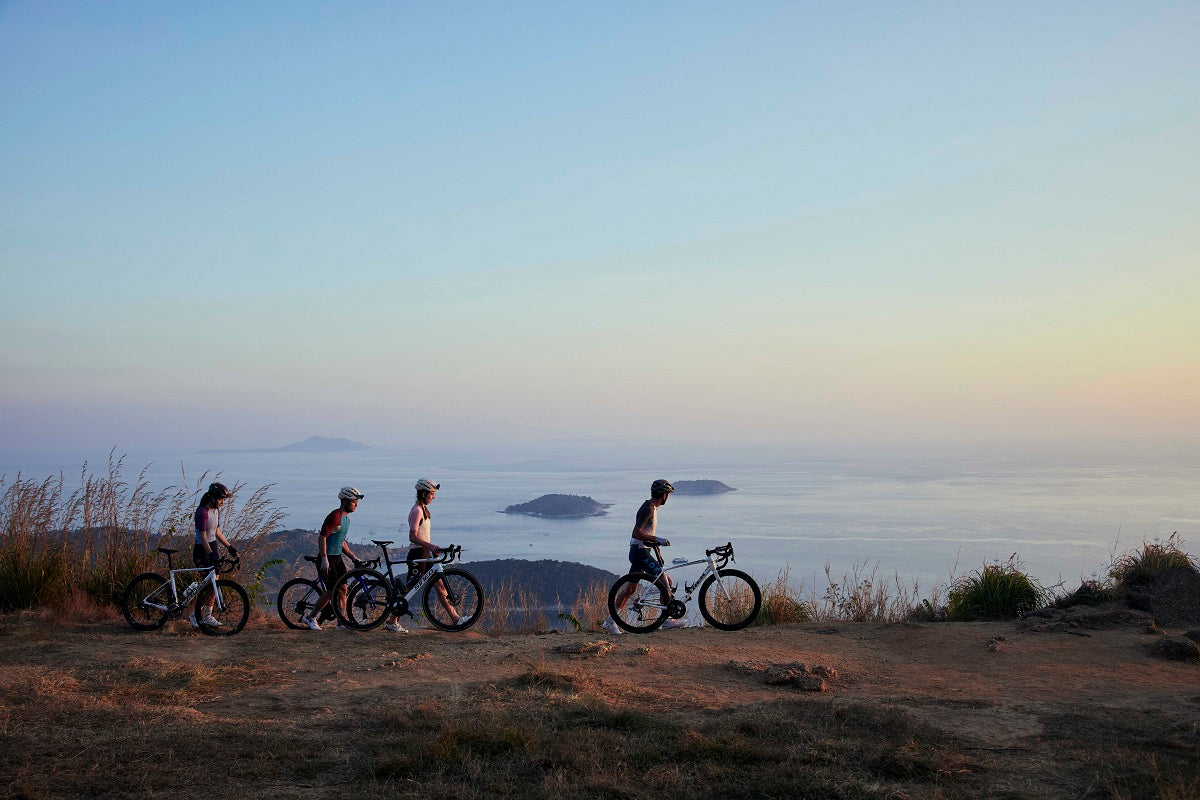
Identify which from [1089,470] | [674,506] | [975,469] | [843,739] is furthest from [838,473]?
[843,739]

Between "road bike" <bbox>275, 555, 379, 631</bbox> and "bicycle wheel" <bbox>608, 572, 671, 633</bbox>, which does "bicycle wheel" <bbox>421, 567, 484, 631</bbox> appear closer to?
"road bike" <bbox>275, 555, 379, 631</bbox>

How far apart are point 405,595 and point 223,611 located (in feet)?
7.83

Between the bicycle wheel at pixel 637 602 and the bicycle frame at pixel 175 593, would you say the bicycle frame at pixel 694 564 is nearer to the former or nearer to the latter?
the bicycle wheel at pixel 637 602

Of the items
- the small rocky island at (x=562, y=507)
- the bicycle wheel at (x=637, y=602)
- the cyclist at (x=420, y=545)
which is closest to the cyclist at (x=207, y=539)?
the cyclist at (x=420, y=545)

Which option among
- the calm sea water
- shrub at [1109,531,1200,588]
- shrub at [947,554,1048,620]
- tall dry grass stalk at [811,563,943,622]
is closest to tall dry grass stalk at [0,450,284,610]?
the calm sea water

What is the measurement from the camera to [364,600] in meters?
10.6

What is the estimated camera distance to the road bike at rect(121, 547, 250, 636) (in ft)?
33.7

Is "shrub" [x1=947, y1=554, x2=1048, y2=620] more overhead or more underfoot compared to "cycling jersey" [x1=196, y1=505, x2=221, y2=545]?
more underfoot

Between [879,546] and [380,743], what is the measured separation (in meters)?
26.4

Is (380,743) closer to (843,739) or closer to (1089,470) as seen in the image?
(843,739)

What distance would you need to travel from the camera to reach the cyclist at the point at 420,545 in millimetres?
10414

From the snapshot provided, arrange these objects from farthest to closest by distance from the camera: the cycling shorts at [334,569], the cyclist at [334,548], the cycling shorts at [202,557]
→ the cycling shorts at [334,569] < the cyclist at [334,548] < the cycling shorts at [202,557]

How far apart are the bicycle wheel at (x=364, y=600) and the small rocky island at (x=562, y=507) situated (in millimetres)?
30046

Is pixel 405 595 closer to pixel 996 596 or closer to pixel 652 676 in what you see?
pixel 652 676
